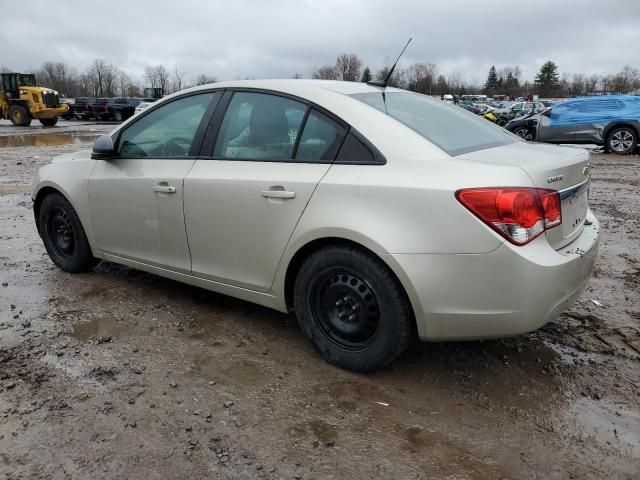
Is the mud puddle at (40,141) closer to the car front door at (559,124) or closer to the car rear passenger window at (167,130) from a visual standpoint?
the car front door at (559,124)

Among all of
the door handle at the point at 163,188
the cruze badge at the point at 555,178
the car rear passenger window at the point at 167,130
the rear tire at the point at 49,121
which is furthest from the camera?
the rear tire at the point at 49,121

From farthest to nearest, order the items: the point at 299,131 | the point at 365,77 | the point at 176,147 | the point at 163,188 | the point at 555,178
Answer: the point at 365,77 < the point at 176,147 < the point at 163,188 < the point at 299,131 < the point at 555,178

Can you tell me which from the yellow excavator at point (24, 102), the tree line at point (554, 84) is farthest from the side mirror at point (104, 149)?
the tree line at point (554, 84)

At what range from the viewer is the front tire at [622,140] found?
14876 millimetres

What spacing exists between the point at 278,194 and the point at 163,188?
1.00 m

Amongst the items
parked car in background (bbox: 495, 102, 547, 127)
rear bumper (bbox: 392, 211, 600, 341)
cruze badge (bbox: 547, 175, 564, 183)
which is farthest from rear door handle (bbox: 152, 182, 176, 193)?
parked car in background (bbox: 495, 102, 547, 127)

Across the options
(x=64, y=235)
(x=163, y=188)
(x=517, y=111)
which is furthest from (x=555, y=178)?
(x=517, y=111)

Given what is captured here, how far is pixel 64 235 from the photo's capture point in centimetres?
471

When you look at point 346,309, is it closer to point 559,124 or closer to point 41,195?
point 41,195

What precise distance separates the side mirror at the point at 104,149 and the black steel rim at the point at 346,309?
1.99 meters

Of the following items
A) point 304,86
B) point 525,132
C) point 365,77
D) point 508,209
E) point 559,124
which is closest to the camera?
point 508,209

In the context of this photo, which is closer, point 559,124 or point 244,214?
point 244,214

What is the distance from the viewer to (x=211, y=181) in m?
3.42

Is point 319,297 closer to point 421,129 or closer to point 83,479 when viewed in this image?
point 421,129
